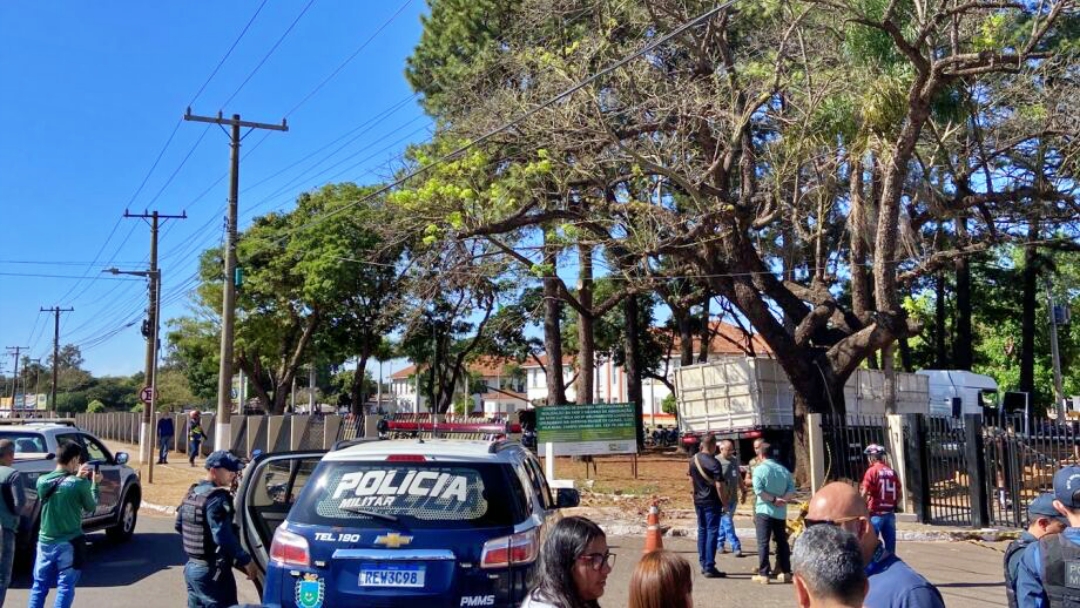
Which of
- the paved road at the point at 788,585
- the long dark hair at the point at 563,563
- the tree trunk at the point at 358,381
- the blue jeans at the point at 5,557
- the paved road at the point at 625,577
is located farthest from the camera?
the tree trunk at the point at 358,381

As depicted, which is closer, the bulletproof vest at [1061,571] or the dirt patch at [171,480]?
the bulletproof vest at [1061,571]

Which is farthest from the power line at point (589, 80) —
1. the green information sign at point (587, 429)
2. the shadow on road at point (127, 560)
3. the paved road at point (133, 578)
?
the paved road at point (133, 578)

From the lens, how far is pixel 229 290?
76.2 ft

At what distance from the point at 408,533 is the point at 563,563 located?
104 inches

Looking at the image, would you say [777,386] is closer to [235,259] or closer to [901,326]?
[901,326]

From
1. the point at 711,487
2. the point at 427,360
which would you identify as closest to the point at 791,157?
the point at 711,487

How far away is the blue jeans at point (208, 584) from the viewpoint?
616cm

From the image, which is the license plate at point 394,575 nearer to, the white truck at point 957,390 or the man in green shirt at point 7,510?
the man in green shirt at point 7,510

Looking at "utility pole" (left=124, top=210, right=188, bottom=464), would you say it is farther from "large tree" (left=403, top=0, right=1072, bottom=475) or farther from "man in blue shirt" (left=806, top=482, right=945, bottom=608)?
"man in blue shirt" (left=806, top=482, right=945, bottom=608)

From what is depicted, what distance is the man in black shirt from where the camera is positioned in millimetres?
10836

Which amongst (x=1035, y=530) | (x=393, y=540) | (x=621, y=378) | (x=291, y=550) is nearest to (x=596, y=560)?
(x=393, y=540)

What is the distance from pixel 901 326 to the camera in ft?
58.0

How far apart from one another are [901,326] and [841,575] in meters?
16.0

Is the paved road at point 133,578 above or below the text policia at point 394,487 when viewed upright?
A: below
